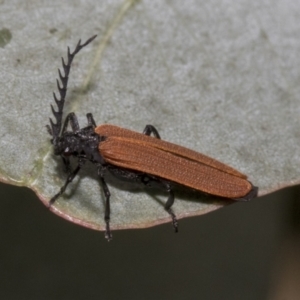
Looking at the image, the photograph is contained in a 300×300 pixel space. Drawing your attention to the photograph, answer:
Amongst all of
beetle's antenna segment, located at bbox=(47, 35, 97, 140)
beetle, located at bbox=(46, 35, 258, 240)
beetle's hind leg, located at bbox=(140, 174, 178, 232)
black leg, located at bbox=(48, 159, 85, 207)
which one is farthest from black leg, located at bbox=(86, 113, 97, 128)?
beetle's hind leg, located at bbox=(140, 174, 178, 232)

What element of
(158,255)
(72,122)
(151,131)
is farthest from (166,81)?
(158,255)

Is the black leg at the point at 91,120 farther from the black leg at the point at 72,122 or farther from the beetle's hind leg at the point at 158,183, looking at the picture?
the beetle's hind leg at the point at 158,183

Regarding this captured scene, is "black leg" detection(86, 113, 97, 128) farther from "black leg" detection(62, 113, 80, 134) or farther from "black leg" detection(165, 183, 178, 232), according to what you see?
"black leg" detection(165, 183, 178, 232)

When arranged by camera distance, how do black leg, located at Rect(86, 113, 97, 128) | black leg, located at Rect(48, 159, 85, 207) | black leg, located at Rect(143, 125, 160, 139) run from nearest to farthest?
black leg, located at Rect(48, 159, 85, 207)
black leg, located at Rect(86, 113, 97, 128)
black leg, located at Rect(143, 125, 160, 139)

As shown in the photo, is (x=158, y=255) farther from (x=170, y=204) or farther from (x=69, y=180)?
(x=69, y=180)

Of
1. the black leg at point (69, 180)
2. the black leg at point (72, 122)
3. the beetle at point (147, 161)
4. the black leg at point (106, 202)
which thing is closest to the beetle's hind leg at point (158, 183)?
the beetle at point (147, 161)

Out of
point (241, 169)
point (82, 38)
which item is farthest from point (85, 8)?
point (241, 169)
